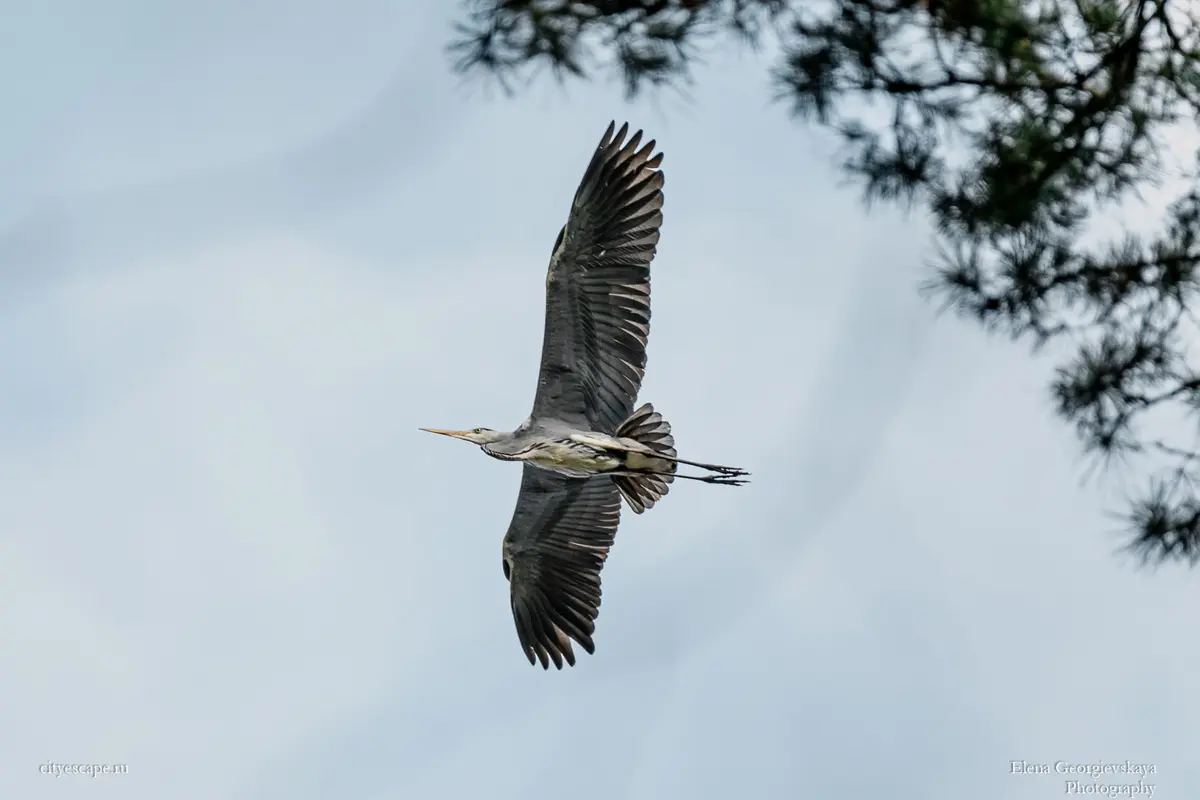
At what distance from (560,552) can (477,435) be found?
0.66 m

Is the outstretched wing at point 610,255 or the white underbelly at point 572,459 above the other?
the outstretched wing at point 610,255

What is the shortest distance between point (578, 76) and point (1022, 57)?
4.38ft

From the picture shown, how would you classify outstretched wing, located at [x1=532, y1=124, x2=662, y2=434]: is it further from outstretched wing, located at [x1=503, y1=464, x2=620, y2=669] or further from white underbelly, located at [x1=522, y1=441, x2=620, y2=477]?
outstretched wing, located at [x1=503, y1=464, x2=620, y2=669]

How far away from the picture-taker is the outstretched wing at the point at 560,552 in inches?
246

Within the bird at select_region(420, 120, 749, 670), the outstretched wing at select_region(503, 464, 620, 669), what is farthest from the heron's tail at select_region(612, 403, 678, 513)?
the outstretched wing at select_region(503, 464, 620, 669)

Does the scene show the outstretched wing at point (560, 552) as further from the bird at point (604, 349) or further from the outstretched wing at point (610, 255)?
the outstretched wing at point (610, 255)

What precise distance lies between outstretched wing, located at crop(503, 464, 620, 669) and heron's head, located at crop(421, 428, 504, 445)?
12.8 inches

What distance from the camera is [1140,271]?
4266 mm

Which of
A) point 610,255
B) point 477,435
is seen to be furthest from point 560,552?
point 610,255

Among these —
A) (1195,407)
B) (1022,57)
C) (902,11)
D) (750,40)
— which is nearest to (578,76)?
(750,40)

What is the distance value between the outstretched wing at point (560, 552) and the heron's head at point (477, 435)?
1.07 ft

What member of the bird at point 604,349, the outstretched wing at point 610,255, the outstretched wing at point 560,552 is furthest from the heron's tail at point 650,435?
the outstretched wing at point 560,552

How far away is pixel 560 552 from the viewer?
20.7ft

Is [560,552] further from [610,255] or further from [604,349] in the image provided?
[610,255]
